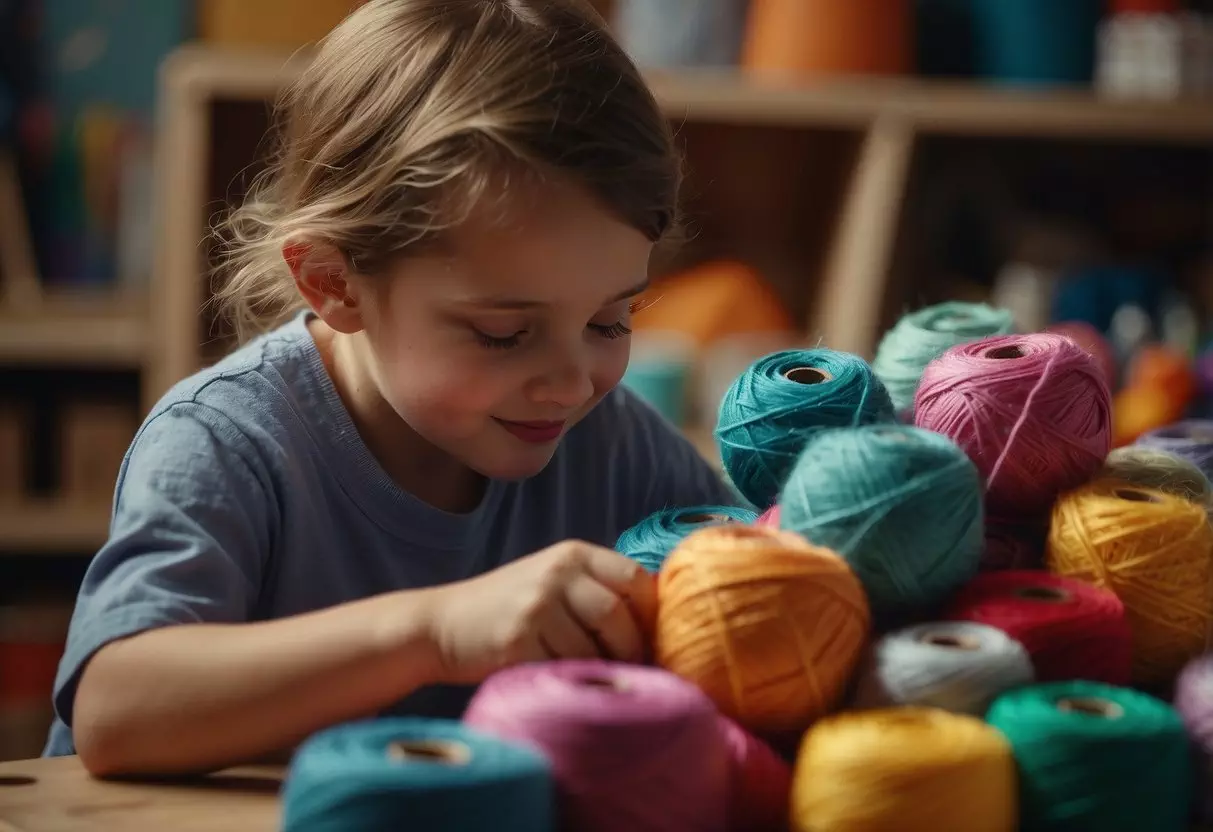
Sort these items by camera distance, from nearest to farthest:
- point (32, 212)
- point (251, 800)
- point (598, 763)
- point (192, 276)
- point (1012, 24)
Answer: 1. point (598, 763)
2. point (251, 800)
3. point (192, 276)
4. point (1012, 24)
5. point (32, 212)

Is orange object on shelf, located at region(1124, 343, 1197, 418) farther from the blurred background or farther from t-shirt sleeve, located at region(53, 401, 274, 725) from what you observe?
t-shirt sleeve, located at region(53, 401, 274, 725)

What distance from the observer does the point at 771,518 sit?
0.74 metres

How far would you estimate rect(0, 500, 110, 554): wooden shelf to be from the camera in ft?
7.03

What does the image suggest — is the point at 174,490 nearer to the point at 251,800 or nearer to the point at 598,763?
the point at 251,800

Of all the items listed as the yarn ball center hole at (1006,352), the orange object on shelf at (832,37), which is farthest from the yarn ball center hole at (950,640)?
the orange object on shelf at (832,37)

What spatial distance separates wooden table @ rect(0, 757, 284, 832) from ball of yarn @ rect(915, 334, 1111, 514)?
1.31ft

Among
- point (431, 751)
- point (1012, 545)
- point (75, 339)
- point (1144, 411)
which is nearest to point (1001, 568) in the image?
point (1012, 545)

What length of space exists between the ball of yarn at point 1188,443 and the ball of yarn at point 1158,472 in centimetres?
4

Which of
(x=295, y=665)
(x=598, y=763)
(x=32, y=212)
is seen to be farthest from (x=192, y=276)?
(x=598, y=763)

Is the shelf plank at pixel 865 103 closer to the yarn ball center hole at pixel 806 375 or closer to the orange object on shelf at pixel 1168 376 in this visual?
the orange object on shelf at pixel 1168 376

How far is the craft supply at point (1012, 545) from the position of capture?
78 centimetres

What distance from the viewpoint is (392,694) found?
0.68 metres

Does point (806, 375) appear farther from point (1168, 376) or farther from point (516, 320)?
point (1168, 376)

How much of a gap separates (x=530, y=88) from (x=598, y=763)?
0.41 meters
